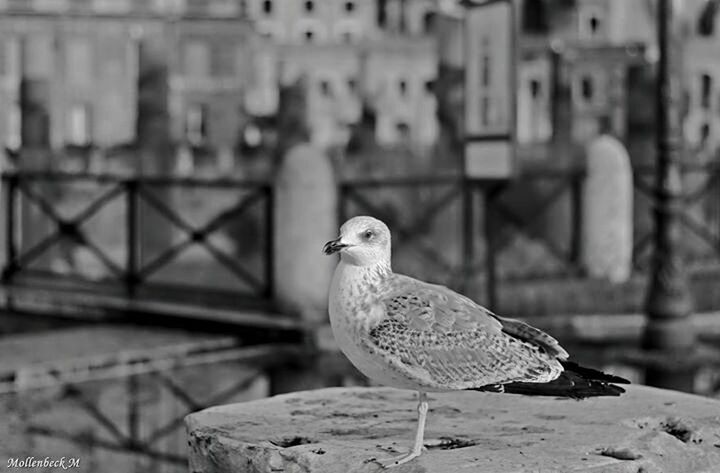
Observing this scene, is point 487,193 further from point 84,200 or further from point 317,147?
point 84,200

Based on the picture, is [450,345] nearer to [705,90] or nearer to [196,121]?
[196,121]

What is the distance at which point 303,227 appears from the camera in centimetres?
1144

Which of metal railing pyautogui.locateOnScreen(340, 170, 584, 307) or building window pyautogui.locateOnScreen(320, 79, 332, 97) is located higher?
building window pyautogui.locateOnScreen(320, 79, 332, 97)

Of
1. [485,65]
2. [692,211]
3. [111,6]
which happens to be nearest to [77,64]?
[111,6]

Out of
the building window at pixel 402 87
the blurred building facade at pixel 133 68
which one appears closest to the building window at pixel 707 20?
the blurred building facade at pixel 133 68

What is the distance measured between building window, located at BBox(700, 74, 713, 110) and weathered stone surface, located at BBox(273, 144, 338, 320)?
159ft

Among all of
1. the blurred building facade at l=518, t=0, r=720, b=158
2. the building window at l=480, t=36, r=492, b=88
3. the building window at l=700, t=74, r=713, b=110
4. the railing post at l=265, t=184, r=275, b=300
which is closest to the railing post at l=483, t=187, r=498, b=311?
the building window at l=480, t=36, r=492, b=88

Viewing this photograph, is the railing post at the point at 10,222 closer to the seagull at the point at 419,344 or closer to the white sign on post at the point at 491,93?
the white sign on post at the point at 491,93

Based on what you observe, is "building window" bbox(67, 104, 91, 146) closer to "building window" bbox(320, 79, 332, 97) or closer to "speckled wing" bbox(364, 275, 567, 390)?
"building window" bbox(320, 79, 332, 97)

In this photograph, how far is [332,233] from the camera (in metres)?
11.5

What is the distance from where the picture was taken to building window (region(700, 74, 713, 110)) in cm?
5722

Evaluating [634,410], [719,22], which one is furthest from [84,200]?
[719,22]

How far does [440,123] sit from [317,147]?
6225mm

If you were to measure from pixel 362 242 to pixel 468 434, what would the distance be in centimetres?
95
